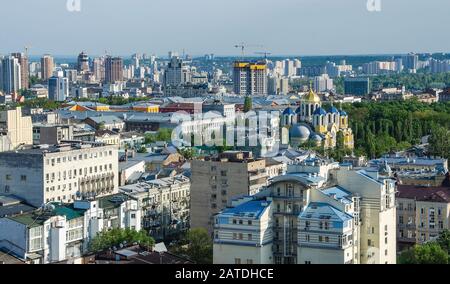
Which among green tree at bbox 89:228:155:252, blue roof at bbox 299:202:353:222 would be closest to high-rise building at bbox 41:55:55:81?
green tree at bbox 89:228:155:252

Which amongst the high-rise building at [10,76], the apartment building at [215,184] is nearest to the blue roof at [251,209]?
the apartment building at [215,184]

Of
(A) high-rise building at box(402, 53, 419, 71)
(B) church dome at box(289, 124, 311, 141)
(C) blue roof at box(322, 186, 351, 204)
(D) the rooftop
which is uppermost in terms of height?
(A) high-rise building at box(402, 53, 419, 71)

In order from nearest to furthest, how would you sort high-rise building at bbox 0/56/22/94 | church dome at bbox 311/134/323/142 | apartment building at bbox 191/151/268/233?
1. apartment building at bbox 191/151/268/233
2. church dome at bbox 311/134/323/142
3. high-rise building at bbox 0/56/22/94

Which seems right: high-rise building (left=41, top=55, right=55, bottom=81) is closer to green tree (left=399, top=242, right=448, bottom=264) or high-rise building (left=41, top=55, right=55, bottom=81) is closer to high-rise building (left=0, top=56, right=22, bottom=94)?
high-rise building (left=0, top=56, right=22, bottom=94)

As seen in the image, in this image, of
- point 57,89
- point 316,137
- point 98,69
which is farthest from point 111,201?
point 98,69
